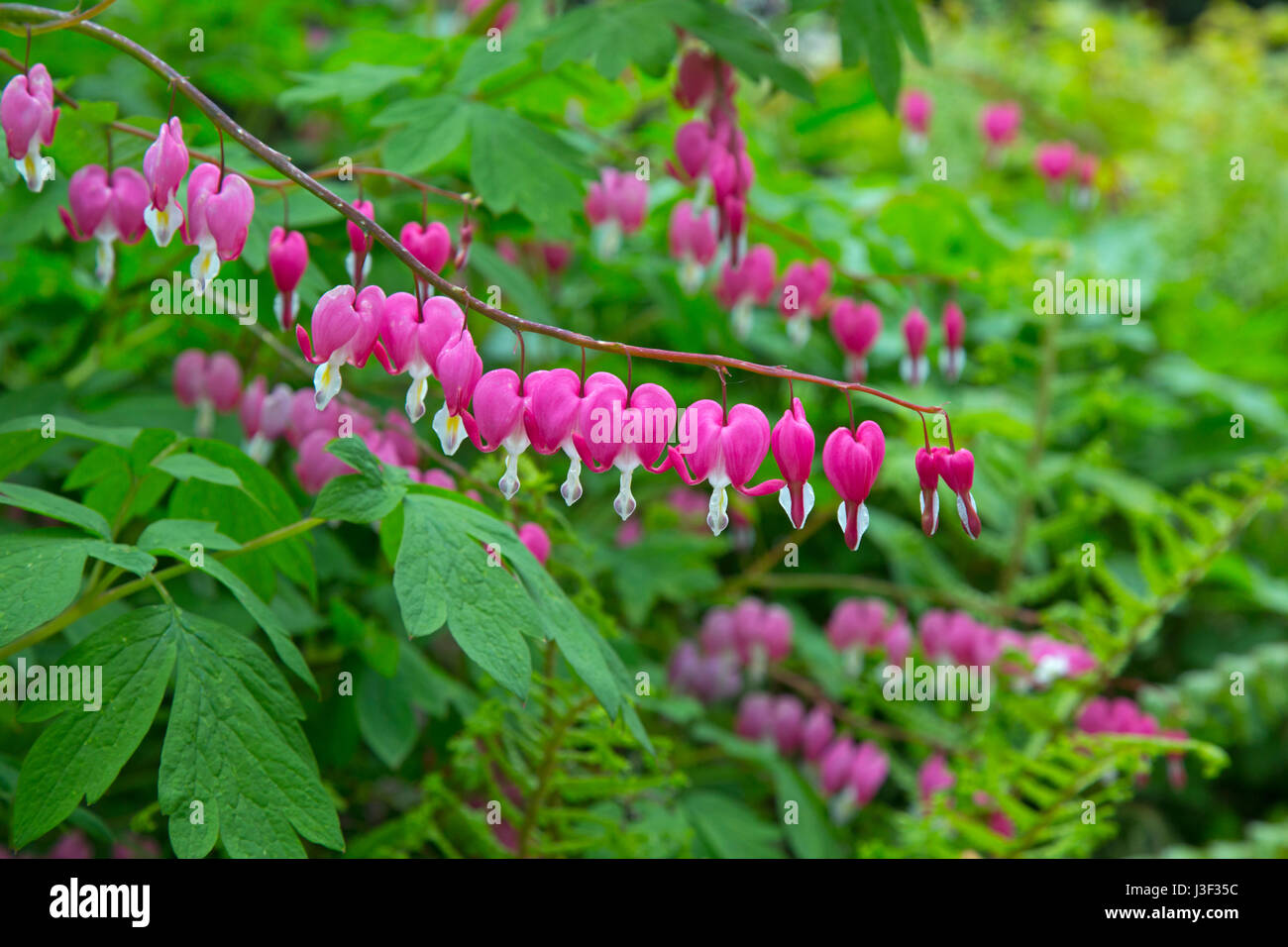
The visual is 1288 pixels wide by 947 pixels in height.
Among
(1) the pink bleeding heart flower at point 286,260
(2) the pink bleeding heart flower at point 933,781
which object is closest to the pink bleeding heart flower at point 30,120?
(1) the pink bleeding heart flower at point 286,260

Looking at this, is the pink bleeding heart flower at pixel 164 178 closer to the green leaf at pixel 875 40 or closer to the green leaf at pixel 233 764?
the green leaf at pixel 233 764

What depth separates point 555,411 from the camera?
884 mm

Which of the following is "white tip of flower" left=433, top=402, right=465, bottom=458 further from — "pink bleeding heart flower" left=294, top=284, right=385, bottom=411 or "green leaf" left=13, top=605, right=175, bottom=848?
"green leaf" left=13, top=605, right=175, bottom=848

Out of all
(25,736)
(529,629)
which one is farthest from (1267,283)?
(25,736)

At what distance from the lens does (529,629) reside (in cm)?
90

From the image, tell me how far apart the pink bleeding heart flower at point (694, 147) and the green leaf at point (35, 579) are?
880mm

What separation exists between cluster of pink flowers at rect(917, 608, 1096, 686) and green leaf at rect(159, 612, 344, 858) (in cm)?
126

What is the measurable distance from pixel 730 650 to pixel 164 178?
128 cm

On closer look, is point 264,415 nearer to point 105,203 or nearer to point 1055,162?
point 105,203

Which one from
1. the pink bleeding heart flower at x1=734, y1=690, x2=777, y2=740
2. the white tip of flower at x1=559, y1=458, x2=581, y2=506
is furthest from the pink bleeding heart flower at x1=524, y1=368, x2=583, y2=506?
the pink bleeding heart flower at x1=734, y1=690, x2=777, y2=740

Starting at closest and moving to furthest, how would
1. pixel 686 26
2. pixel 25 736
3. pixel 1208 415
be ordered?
1. pixel 686 26
2. pixel 25 736
3. pixel 1208 415

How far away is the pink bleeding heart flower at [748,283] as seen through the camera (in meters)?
1.65

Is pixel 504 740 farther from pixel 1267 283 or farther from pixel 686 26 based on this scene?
pixel 1267 283
